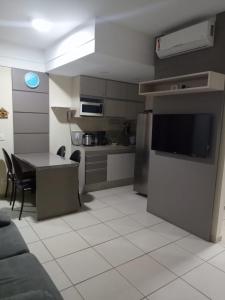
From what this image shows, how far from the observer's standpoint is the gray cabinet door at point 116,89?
4.63 meters

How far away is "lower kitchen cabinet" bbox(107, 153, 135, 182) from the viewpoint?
4.64m

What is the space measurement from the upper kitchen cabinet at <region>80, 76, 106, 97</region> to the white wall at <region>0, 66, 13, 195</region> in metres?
1.31

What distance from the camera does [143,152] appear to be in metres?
4.29

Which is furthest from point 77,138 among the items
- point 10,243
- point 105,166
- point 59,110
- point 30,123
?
point 10,243

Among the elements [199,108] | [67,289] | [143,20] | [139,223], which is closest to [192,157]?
[199,108]

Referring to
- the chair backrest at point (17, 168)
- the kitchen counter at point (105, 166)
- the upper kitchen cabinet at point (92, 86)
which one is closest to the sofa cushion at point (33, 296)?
the chair backrest at point (17, 168)

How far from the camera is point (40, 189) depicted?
312 centimetres

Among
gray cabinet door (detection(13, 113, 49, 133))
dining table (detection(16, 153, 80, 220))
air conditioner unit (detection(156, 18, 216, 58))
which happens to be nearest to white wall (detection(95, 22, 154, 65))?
air conditioner unit (detection(156, 18, 216, 58))

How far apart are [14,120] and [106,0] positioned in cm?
266

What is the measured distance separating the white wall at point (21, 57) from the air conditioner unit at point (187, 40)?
2289 mm

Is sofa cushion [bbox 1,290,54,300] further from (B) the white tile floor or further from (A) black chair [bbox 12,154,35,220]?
(A) black chair [bbox 12,154,35,220]

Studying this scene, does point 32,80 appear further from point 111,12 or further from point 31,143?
point 111,12

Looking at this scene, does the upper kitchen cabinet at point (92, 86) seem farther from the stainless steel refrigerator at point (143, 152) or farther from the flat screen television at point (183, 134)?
the flat screen television at point (183, 134)

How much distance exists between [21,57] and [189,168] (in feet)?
11.3
